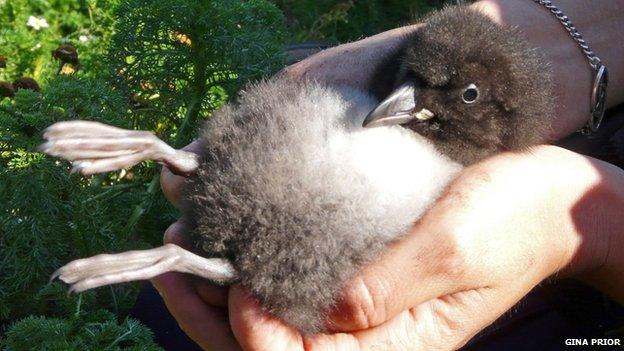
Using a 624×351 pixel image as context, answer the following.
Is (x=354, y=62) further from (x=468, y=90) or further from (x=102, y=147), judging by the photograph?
(x=102, y=147)

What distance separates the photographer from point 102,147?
1776 mm

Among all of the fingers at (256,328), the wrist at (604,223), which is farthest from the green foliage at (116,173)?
the wrist at (604,223)

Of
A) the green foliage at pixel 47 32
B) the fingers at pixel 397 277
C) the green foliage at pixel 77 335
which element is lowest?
the green foliage at pixel 47 32

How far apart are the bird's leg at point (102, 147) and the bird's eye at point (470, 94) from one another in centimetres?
64

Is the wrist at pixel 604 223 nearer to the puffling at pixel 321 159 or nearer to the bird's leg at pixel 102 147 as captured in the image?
the puffling at pixel 321 159

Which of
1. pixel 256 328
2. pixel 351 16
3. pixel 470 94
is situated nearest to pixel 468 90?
pixel 470 94

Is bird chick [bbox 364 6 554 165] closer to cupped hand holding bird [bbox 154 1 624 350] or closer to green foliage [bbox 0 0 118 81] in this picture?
cupped hand holding bird [bbox 154 1 624 350]

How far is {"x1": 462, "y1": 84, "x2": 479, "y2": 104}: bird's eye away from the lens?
1871 mm

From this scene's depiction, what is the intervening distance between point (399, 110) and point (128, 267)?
66 centimetres

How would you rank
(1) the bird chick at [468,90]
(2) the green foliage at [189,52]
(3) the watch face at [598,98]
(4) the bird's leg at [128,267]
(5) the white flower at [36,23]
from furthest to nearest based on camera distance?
(5) the white flower at [36,23] < (2) the green foliage at [189,52] < (3) the watch face at [598,98] < (1) the bird chick at [468,90] < (4) the bird's leg at [128,267]

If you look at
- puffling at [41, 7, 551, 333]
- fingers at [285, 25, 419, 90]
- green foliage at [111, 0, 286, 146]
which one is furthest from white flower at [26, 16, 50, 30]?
puffling at [41, 7, 551, 333]

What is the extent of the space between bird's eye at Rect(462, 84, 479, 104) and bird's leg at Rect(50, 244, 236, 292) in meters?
0.68

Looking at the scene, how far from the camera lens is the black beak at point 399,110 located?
5.88 feet

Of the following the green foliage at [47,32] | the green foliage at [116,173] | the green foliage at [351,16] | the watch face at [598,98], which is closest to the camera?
the green foliage at [116,173]
